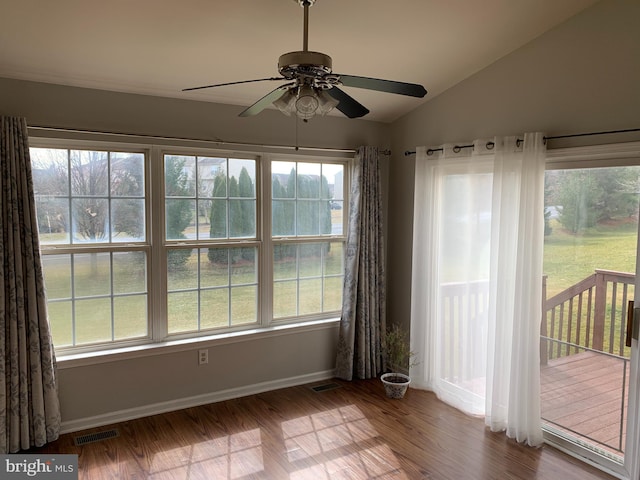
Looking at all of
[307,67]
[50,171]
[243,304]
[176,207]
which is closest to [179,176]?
[176,207]

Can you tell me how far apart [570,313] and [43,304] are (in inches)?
136

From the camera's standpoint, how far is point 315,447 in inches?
130

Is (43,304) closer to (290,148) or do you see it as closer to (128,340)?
(128,340)

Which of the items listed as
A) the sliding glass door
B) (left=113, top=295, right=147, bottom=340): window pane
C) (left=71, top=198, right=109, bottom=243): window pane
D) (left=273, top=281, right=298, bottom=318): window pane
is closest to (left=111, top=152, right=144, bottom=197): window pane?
(left=71, top=198, right=109, bottom=243): window pane

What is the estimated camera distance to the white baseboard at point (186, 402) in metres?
3.49

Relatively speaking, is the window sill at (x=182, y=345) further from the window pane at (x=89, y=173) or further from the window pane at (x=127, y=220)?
the window pane at (x=89, y=173)

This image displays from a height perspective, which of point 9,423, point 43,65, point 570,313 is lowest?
point 9,423

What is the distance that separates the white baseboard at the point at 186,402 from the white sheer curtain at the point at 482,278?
3.37ft

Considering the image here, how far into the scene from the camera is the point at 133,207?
3.66m

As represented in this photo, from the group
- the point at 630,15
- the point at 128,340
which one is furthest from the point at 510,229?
the point at 128,340

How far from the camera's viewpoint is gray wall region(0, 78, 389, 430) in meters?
3.34

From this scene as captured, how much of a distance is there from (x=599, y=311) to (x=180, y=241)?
9.82ft

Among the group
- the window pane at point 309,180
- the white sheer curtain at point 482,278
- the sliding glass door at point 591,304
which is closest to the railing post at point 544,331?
the sliding glass door at point 591,304

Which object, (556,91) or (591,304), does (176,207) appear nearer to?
(556,91)
